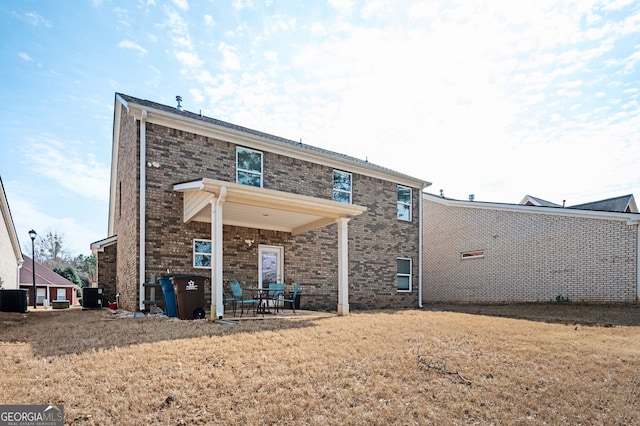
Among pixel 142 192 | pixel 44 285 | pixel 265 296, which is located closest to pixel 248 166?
pixel 142 192

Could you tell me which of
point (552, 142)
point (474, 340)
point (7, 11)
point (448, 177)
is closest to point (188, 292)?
point (474, 340)

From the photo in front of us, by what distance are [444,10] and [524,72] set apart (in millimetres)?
3183

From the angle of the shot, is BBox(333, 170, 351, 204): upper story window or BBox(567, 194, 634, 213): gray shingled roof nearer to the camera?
BBox(333, 170, 351, 204): upper story window

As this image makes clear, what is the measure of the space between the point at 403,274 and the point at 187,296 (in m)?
9.59

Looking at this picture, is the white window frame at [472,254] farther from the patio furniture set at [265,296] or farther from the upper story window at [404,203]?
the patio furniture set at [265,296]

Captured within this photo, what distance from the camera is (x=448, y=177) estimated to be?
22.0 metres

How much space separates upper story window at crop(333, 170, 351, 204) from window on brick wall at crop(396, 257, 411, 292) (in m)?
3.62

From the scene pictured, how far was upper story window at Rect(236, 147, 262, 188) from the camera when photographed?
1147cm

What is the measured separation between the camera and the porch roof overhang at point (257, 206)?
8211 mm

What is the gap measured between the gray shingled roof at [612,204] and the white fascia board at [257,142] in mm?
10077

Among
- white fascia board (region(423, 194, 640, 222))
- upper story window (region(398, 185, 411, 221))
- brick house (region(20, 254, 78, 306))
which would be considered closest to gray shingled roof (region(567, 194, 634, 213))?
white fascia board (region(423, 194, 640, 222))

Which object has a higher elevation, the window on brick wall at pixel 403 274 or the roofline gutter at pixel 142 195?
the roofline gutter at pixel 142 195

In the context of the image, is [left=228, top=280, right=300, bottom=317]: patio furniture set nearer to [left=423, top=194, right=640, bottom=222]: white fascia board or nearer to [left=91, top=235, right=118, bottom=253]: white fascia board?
[left=91, top=235, right=118, bottom=253]: white fascia board

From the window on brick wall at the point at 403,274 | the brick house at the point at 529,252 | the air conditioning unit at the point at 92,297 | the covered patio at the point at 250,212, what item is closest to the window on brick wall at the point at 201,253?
the covered patio at the point at 250,212
